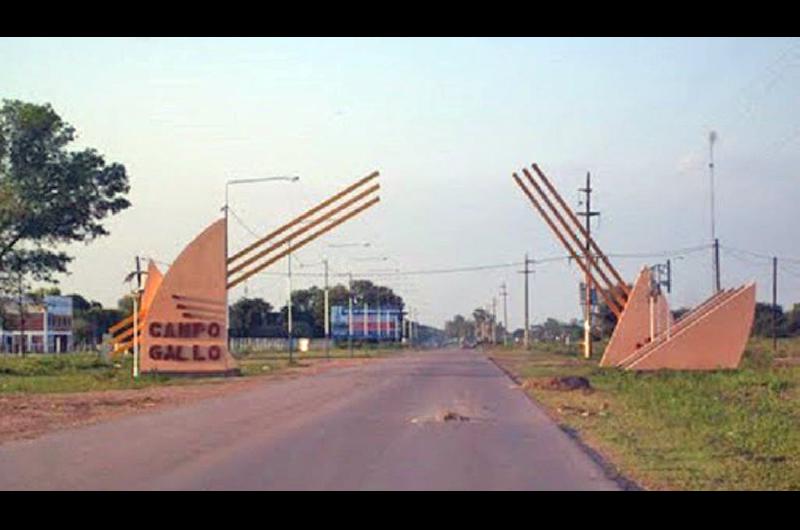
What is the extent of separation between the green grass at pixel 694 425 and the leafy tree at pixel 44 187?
31837 millimetres

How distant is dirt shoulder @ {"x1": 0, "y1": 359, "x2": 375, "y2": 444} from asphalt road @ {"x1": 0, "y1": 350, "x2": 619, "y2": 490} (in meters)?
0.97

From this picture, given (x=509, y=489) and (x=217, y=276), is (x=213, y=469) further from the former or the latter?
(x=217, y=276)

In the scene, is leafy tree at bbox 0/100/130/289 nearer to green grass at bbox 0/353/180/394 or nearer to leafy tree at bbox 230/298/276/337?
green grass at bbox 0/353/180/394

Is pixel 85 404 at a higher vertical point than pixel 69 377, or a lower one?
higher

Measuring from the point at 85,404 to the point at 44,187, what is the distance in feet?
116

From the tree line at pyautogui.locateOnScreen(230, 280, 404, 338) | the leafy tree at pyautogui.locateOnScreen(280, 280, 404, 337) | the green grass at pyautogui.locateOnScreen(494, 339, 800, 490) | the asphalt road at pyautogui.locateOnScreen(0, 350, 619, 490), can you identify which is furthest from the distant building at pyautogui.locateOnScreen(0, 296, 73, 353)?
the asphalt road at pyautogui.locateOnScreen(0, 350, 619, 490)

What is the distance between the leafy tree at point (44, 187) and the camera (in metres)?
67.1

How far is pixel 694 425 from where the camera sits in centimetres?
2584

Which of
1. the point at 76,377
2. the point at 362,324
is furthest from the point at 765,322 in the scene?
the point at 76,377

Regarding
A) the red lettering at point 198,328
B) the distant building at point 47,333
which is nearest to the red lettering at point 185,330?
the red lettering at point 198,328

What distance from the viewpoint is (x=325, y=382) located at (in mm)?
49406

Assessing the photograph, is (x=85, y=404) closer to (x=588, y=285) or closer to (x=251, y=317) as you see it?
Result: (x=588, y=285)

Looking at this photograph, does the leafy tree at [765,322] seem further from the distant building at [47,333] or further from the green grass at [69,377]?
the green grass at [69,377]

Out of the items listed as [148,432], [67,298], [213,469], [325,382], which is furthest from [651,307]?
[67,298]
